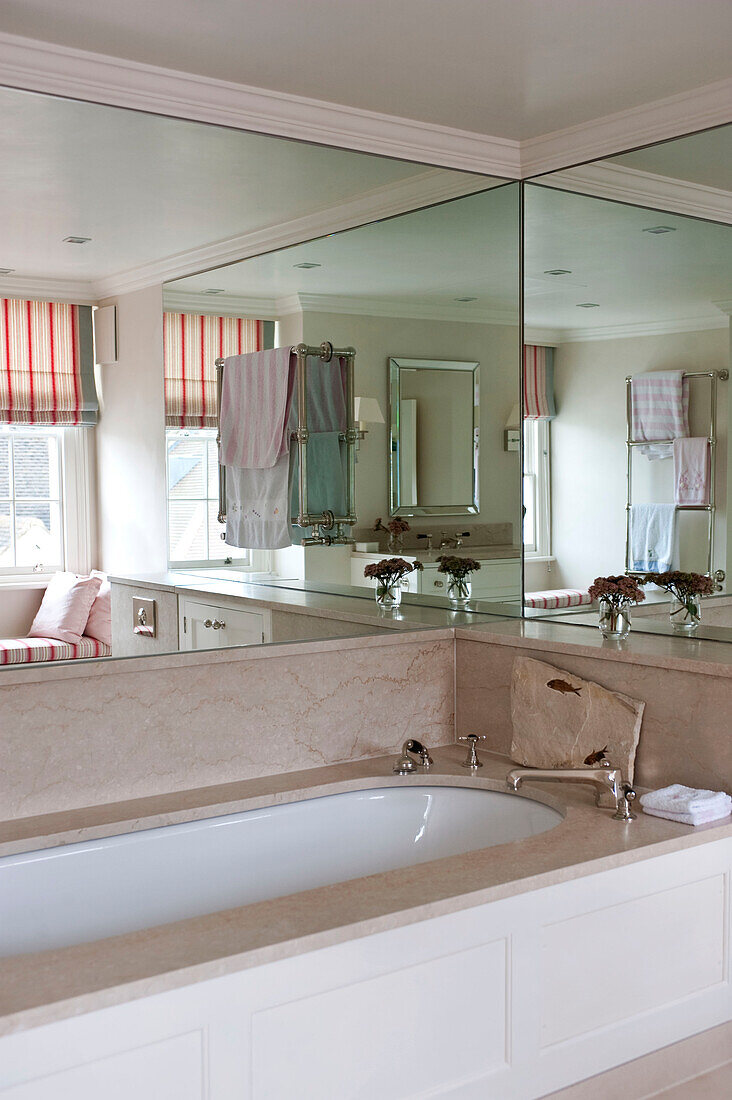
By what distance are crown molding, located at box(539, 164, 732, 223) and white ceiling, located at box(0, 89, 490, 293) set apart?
59 cm

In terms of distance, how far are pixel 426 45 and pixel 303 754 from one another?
1.87m

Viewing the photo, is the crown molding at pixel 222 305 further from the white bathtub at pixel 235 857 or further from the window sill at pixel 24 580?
the white bathtub at pixel 235 857

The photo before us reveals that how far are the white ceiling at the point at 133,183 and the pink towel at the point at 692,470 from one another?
1.21 metres

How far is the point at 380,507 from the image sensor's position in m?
3.32

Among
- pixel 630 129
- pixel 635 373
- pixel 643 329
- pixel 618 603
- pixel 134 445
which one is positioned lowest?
pixel 618 603

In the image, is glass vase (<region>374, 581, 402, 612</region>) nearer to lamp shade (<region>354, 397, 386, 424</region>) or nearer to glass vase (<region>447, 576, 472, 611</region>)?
glass vase (<region>447, 576, 472, 611</region>)

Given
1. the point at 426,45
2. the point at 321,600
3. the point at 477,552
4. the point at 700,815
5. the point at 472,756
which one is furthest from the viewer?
the point at 477,552

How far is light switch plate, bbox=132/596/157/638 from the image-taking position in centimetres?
275

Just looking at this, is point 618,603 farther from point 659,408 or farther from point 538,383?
point 538,383

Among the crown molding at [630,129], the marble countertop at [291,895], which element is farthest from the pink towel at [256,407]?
the crown molding at [630,129]

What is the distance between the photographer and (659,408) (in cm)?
303

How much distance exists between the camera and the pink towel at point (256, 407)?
9.80ft

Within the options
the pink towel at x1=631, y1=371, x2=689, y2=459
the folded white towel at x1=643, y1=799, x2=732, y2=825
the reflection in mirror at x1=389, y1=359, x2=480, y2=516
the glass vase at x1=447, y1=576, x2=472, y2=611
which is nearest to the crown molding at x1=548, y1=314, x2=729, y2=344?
the pink towel at x1=631, y1=371, x2=689, y2=459

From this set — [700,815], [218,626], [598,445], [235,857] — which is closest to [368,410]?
[598,445]
